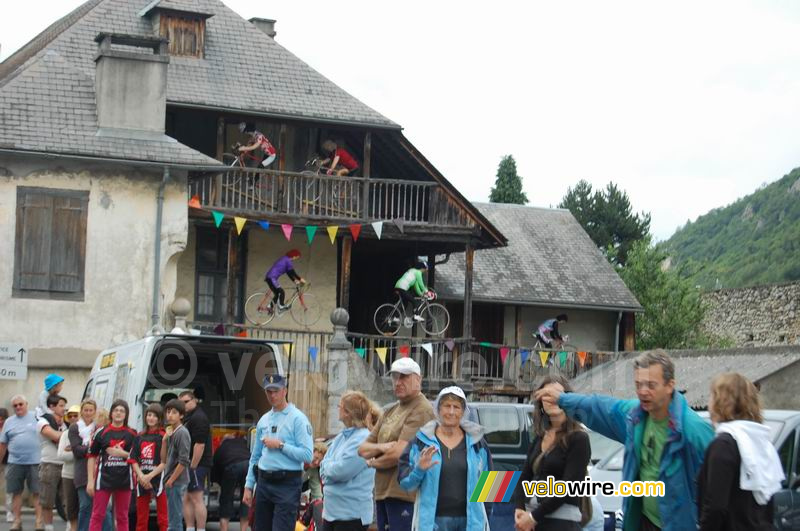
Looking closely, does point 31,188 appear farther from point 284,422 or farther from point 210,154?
point 284,422

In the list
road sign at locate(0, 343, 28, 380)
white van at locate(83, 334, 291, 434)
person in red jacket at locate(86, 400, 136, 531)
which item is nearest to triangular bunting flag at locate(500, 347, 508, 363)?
road sign at locate(0, 343, 28, 380)

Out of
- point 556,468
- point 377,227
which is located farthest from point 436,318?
point 556,468

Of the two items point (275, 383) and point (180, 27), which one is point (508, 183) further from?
point (275, 383)

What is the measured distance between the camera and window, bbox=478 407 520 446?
56.4 ft

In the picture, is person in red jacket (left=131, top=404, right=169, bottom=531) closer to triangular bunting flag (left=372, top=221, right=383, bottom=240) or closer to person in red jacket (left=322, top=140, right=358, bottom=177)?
triangular bunting flag (left=372, top=221, right=383, bottom=240)

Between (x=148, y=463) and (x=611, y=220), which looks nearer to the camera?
(x=148, y=463)

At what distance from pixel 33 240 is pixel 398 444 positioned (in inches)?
621

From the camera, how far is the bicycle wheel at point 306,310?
2956 centimetres

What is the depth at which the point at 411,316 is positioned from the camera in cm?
2975

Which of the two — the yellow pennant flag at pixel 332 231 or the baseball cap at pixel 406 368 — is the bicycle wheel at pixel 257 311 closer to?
the yellow pennant flag at pixel 332 231

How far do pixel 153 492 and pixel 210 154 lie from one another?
14.1 m

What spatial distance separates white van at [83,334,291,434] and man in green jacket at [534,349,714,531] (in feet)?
28.1

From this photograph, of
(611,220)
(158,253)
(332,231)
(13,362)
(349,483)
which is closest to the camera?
(349,483)

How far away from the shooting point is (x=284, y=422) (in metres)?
12.9
